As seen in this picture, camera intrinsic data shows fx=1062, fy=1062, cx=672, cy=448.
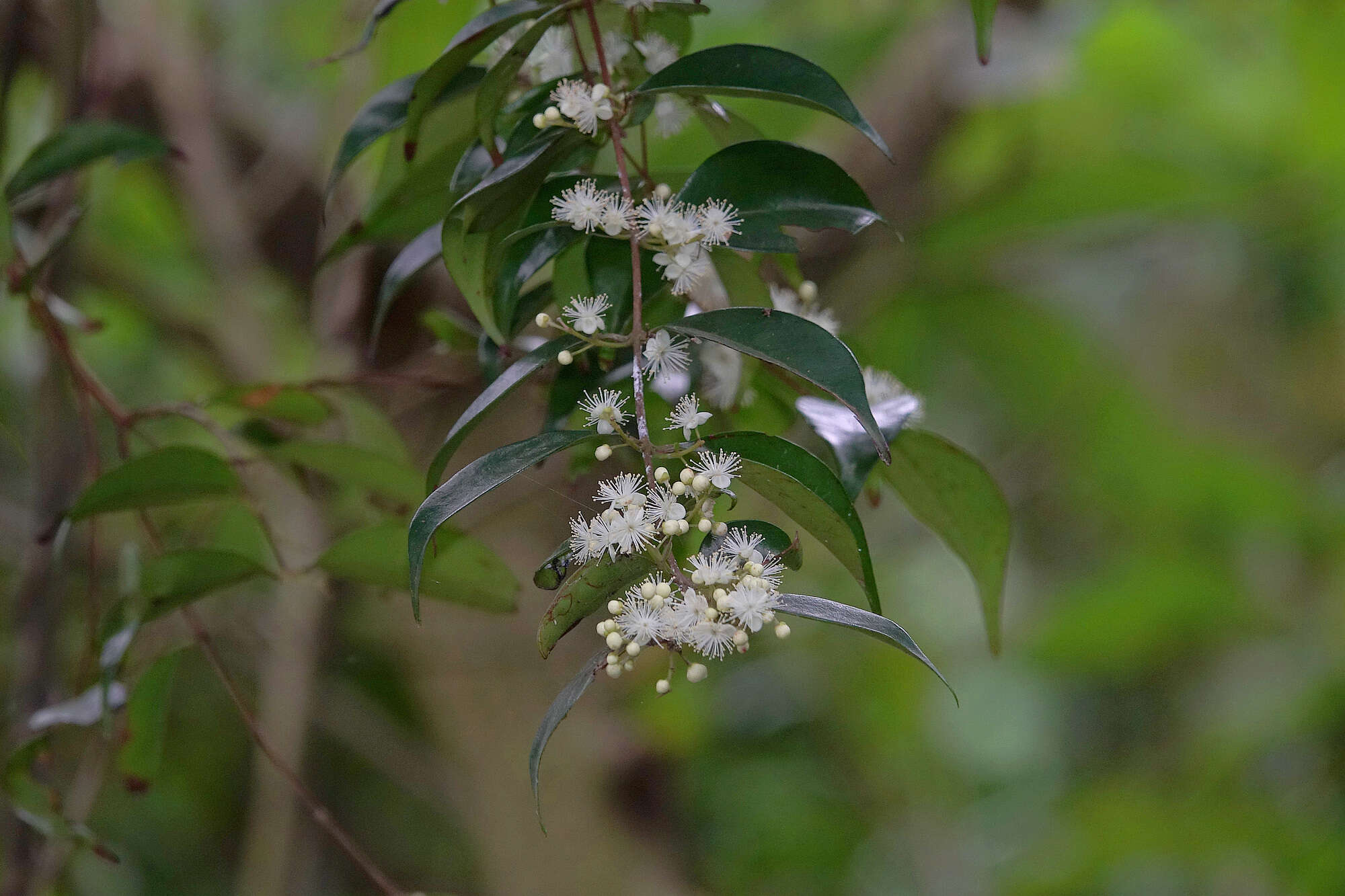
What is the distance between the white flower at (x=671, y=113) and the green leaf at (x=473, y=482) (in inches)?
5.7

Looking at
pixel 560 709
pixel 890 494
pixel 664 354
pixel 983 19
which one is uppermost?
pixel 890 494

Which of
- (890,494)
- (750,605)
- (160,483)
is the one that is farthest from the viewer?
(890,494)

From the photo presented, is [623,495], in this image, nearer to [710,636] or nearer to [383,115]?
[710,636]

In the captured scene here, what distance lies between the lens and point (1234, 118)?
118 centimetres

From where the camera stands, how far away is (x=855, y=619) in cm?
26

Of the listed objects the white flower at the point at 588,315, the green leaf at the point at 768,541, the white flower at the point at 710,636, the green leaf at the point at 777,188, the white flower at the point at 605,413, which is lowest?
the white flower at the point at 710,636

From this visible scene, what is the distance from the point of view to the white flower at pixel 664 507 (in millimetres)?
271

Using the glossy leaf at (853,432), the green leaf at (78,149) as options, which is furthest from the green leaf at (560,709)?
the green leaf at (78,149)

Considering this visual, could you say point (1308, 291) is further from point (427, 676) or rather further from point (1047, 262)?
point (427, 676)

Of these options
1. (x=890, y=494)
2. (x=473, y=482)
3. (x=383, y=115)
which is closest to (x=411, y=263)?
(x=383, y=115)

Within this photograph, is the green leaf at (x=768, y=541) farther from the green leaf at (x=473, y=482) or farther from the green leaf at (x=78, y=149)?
the green leaf at (x=78, y=149)

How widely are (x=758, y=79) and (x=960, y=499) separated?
187 millimetres

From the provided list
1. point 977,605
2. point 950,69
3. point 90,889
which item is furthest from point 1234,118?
point 90,889

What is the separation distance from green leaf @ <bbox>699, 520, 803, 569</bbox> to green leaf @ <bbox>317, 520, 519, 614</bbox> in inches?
7.1
